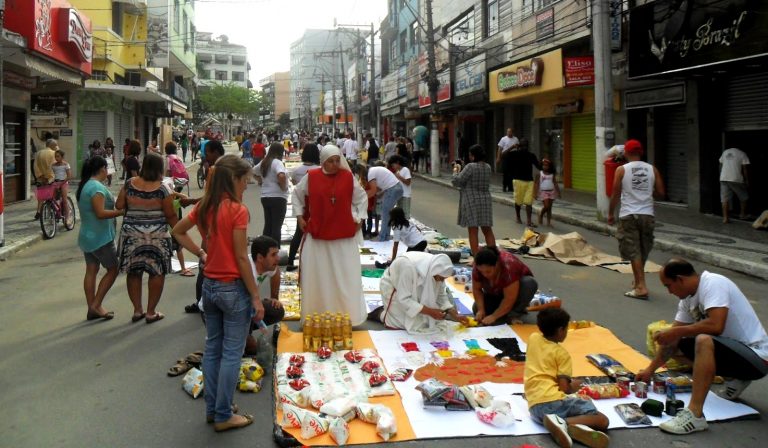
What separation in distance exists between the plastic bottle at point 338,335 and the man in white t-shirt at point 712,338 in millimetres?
2670

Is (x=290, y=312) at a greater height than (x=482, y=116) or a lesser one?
lesser

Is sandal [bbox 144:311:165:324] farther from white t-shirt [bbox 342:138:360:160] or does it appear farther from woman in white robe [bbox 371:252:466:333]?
white t-shirt [bbox 342:138:360:160]

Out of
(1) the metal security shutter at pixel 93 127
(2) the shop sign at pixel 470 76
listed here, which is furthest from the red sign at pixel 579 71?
(1) the metal security shutter at pixel 93 127

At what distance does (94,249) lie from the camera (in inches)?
279

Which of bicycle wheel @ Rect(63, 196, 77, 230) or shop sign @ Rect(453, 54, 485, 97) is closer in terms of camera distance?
bicycle wheel @ Rect(63, 196, 77, 230)

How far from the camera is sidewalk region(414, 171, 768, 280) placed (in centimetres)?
998

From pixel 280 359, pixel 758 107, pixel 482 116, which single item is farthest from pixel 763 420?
pixel 482 116

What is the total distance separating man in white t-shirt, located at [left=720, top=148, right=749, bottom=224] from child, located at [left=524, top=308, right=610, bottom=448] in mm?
10277

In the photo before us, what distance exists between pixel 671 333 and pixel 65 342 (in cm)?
534

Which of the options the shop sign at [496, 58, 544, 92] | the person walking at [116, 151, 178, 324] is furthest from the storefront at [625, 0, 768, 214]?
the person walking at [116, 151, 178, 324]

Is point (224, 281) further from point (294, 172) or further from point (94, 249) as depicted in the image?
point (294, 172)

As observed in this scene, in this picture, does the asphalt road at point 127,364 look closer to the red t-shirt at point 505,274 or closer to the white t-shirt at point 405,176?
the red t-shirt at point 505,274

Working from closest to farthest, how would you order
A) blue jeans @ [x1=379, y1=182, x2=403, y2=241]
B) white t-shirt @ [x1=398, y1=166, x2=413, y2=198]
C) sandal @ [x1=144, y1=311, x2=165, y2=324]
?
sandal @ [x1=144, y1=311, x2=165, y2=324]
blue jeans @ [x1=379, y1=182, x2=403, y2=241]
white t-shirt @ [x1=398, y1=166, x2=413, y2=198]

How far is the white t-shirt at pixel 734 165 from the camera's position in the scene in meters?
A: 13.1
